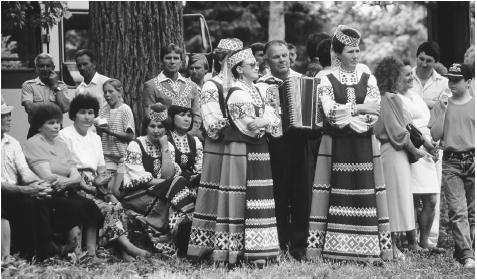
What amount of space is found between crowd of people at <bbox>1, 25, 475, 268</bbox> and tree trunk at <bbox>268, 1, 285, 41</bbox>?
17690 mm

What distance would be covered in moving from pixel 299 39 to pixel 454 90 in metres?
23.3

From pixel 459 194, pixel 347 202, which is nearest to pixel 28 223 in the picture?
pixel 347 202

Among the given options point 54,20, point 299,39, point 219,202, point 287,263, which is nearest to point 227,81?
point 219,202

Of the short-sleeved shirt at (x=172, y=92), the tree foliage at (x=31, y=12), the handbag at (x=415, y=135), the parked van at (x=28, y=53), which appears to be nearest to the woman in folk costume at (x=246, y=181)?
the handbag at (x=415, y=135)

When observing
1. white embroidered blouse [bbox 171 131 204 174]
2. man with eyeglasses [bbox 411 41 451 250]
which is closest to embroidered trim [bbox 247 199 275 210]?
white embroidered blouse [bbox 171 131 204 174]

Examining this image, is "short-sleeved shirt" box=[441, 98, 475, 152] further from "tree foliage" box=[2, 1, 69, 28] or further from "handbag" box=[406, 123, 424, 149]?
"tree foliage" box=[2, 1, 69, 28]

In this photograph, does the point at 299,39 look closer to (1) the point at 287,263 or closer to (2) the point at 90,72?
(2) the point at 90,72

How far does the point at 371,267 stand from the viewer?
9.98m

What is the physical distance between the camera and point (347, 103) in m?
10.0

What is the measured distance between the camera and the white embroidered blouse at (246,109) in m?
9.79

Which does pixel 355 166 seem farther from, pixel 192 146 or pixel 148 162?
pixel 148 162

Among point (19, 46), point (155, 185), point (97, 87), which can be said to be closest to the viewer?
point (155, 185)

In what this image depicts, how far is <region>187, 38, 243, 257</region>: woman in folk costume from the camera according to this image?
999 centimetres

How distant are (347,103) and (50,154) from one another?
268cm
